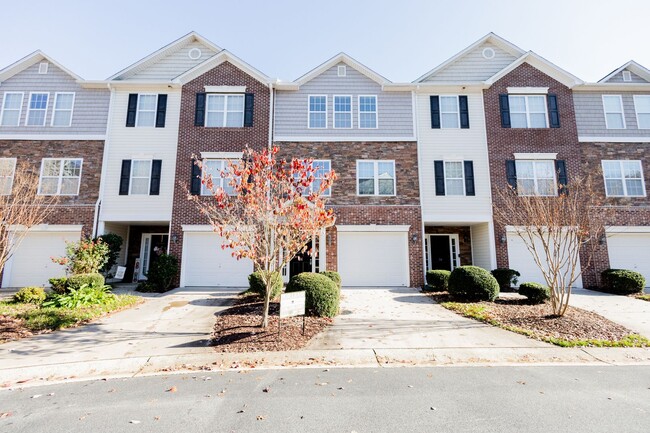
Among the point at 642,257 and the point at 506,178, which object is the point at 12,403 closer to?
the point at 506,178

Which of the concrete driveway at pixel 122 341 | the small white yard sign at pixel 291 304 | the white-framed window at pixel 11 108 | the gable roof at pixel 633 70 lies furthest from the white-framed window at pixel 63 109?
the gable roof at pixel 633 70

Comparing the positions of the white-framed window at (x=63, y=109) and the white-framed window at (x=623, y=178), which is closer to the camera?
the white-framed window at (x=623, y=178)

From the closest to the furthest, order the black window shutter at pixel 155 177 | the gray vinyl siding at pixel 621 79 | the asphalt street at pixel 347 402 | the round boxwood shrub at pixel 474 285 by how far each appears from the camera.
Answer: the asphalt street at pixel 347 402
the round boxwood shrub at pixel 474 285
the black window shutter at pixel 155 177
the gray vinyl siding at pixel 621 79

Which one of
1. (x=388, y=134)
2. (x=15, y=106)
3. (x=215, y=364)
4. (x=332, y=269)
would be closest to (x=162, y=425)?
(x=215, y=364)

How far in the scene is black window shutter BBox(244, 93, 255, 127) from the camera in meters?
15.6

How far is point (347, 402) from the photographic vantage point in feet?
14.4

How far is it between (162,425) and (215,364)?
1.99m

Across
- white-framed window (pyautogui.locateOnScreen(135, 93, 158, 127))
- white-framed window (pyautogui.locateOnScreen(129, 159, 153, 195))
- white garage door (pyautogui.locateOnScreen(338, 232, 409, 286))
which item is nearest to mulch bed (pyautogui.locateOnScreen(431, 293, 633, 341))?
white garage door (pyautogui.locateOnScreen(338, 232, 409, 286))

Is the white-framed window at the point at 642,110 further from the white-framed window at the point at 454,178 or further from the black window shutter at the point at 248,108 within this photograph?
the black window shutter at the point at 248,108

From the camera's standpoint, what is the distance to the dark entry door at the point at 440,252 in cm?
1686

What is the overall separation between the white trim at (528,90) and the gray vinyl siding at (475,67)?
1.45m

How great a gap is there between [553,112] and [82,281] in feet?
69.6

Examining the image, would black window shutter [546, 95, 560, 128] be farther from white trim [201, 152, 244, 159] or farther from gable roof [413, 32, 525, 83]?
white trim [201, 152, 244, 159]

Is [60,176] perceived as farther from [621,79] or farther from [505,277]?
[621,79]
